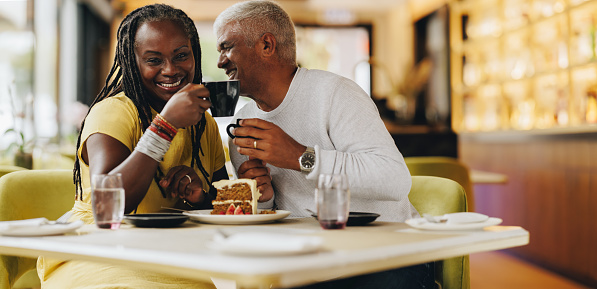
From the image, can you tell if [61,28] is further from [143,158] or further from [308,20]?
[143,158]

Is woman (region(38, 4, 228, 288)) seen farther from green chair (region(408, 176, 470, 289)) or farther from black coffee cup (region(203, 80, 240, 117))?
green chair (region(408, 176, 470, 289))

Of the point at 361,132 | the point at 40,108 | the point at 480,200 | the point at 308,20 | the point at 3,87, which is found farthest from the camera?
the point at 308,20

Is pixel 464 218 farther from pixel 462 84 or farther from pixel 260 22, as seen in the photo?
pixel 462 84

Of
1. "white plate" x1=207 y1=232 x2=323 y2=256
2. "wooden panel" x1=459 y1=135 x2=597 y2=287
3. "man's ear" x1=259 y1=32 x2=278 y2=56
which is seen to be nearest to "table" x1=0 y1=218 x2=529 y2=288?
"white plate" x1=207 y1=232 x2=323 y2=256

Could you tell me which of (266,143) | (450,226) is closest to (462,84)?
(266,143)

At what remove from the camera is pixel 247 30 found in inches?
78.7

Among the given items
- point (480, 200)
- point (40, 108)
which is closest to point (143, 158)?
point (480, 200)

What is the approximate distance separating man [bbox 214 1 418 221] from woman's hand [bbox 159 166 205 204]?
14cm

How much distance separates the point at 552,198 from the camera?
175 inches

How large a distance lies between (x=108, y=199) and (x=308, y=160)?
A: 1.73 feet

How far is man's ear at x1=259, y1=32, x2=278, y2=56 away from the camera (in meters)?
2.01

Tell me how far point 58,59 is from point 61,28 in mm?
438

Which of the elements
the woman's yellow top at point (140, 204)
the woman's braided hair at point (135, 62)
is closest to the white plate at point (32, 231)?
the woman's yellow top at point (140, 204)

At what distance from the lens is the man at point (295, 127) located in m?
1.65
